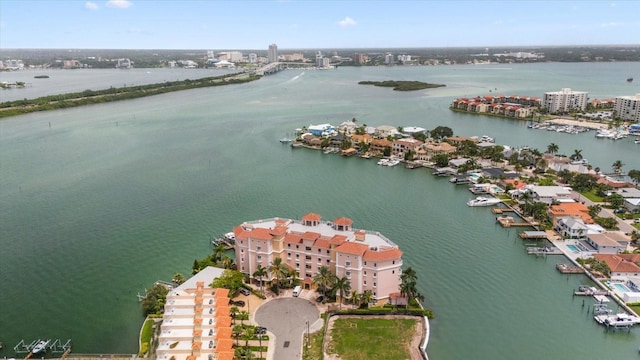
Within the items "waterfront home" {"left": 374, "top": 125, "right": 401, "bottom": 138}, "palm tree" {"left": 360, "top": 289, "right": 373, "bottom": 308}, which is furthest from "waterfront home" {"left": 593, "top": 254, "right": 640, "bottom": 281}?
"waterfront home" {"left": 374, "top": 125, "right": 401, "bottom": 138}

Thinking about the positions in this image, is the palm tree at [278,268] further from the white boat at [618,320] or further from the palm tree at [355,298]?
the white boat at [618,320]

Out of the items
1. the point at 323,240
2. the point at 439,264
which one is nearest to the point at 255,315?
the point at 323,240

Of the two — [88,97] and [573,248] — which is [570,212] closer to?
[573,248]

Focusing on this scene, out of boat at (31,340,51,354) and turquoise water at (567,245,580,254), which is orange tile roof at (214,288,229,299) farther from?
turquoise water at (567,245,580,254)

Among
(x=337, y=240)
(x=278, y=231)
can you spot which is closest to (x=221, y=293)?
(x=278, y=231)

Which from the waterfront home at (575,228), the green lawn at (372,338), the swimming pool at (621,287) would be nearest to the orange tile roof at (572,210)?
the waterfront home at (575,228)
